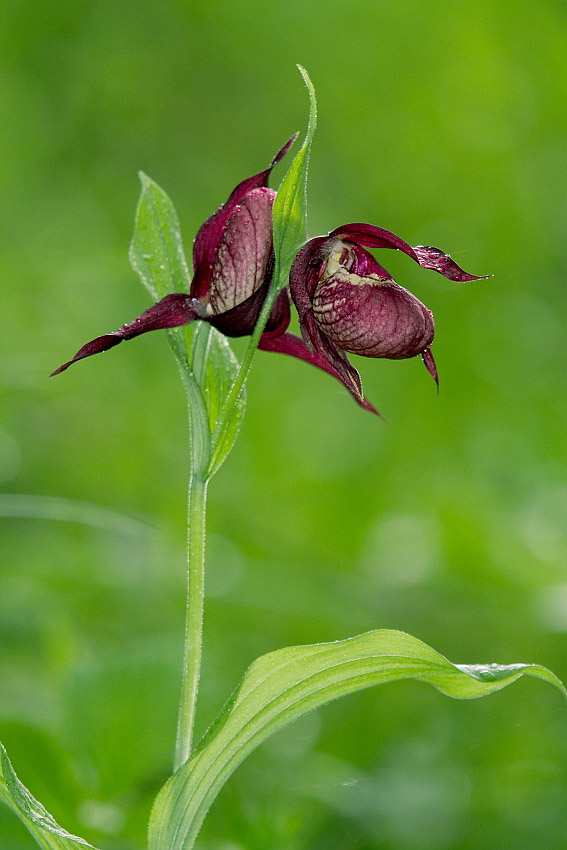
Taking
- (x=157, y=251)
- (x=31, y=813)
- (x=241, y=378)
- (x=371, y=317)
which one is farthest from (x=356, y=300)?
(x=31, y=813)

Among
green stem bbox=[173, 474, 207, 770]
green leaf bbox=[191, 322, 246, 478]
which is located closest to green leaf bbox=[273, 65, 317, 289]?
green leaf bbox=[191, 322, 246, 478]

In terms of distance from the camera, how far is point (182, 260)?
2.72 feet

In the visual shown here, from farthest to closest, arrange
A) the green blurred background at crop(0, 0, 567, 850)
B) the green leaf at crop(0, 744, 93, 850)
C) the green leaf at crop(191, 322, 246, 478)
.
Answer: the green blurred background at crop(0, 0, 567, 850) < the green leaf at crop(191, 322, 246, 478) < the green leaf at crop(0, 744, 93, 850)

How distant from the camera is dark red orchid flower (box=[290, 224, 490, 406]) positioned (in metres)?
0.66

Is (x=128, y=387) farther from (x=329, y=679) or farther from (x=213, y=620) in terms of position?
(x=329, y=679)

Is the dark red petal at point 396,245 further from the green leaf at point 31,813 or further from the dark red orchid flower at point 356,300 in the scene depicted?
the green leaf at point 31,813

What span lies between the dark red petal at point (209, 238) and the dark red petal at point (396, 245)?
0.37 feet

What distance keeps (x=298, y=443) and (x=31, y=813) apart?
7.11ft

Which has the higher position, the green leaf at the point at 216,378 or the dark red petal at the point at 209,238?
the dark red petal at the point at 209,238

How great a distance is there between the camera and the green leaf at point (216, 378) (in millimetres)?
749

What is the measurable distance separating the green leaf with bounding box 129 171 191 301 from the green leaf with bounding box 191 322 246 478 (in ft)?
0.23

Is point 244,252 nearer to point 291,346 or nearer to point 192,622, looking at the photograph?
point 291,346

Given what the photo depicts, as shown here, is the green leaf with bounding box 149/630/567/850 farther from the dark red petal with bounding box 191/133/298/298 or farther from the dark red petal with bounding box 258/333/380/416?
the dark red petal with bounding box 191/133/298/298

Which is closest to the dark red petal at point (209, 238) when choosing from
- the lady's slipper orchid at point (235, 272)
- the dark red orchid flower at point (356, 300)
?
the lady's slipper orchid at point (235, 272)
